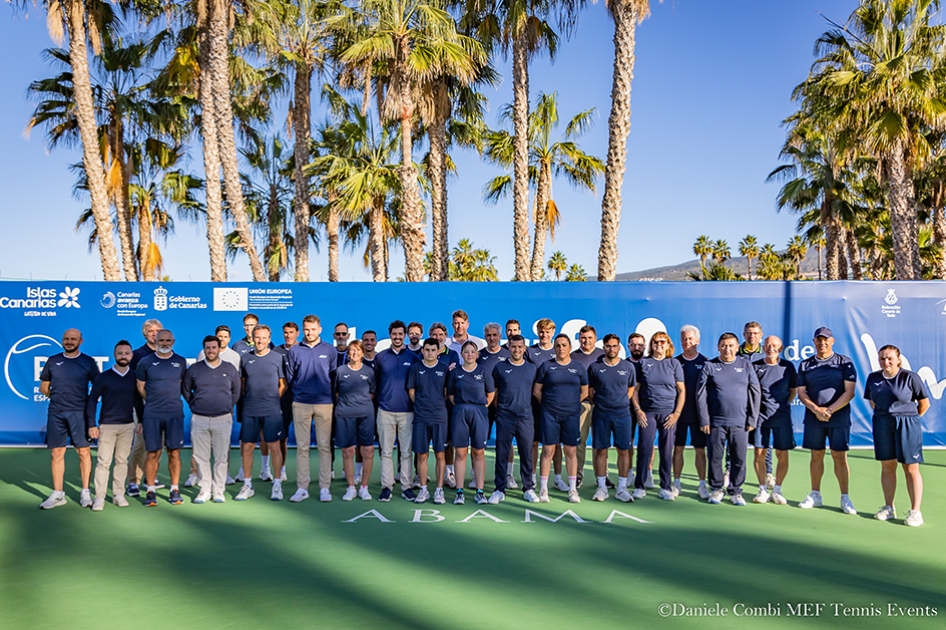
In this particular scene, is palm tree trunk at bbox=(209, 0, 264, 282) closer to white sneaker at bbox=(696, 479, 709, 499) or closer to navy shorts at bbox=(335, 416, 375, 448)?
navy shorts at bbox=(335, 416, 375, 448)

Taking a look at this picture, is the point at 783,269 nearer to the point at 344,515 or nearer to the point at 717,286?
the point at 717,286

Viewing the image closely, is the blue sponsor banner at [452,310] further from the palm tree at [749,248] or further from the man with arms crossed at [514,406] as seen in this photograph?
the palm tree at [749,248]

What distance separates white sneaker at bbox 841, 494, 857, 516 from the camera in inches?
268

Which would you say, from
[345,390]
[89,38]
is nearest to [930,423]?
[345,390]

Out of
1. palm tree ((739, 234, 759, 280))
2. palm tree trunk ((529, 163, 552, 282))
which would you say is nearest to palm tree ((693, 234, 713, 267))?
palm tree ((739, 234, 759, 280))

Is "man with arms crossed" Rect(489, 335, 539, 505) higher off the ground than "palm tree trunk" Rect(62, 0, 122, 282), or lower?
lower

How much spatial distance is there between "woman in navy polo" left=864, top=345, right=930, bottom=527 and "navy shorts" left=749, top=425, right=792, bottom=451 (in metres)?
0.78

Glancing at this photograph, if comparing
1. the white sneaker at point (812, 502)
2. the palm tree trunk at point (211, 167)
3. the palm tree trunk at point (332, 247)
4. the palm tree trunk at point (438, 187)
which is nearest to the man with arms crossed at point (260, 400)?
the white sneaker at point (812, 502)

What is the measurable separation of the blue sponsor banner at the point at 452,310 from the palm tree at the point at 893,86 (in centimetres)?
653

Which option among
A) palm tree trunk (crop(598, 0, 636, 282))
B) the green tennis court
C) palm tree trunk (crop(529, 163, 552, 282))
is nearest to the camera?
the green tennis court

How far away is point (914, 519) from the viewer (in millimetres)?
6367

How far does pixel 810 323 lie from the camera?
10.2 m

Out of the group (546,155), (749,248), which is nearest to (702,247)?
(749,248)

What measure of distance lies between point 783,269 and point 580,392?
56.1 metres
